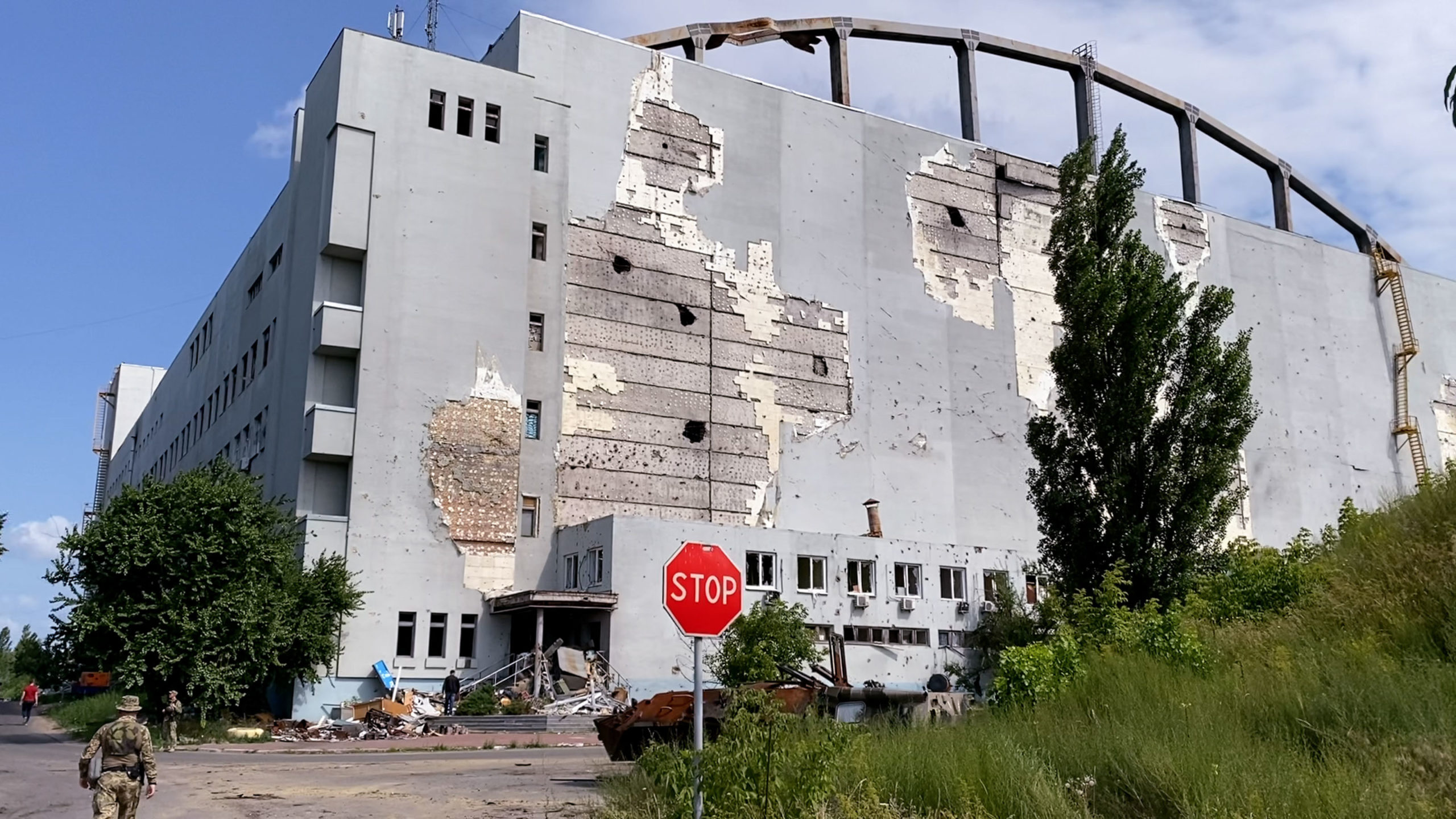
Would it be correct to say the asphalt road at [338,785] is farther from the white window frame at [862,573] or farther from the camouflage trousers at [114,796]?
the white window frame at [862,573]

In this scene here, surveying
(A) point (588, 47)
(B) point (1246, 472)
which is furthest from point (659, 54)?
(B) point (1246, 472)

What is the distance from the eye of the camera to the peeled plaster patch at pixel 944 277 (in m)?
48.3

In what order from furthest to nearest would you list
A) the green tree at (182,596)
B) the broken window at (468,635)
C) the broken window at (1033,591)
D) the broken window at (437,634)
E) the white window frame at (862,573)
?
1. the broken window at (1033,591)
2. the white window frame at (862,573)
3. the broken window at (468,635)
4. the broken window at (437,634)
5. the green tree at (182,596)

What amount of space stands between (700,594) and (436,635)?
29.0 metres

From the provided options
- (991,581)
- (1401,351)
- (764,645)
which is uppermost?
(1401,351)

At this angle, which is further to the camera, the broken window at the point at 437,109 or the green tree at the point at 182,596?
the broken window at the point at 437,109

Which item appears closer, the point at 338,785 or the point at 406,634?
the point at 338,785

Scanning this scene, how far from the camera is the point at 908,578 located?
40.9 meters

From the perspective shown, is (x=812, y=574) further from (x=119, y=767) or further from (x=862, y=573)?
(x=119, y=767)

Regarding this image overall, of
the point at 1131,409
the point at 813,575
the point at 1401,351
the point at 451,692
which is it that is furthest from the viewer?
the point at 1401,351

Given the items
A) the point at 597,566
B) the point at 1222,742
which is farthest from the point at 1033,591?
the point at 1222,742

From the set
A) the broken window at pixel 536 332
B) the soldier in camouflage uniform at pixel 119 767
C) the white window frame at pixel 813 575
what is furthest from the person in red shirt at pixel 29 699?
the soldier in camouflage uniform at pixel 119 767

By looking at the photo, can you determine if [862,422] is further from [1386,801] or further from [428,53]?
[1386,801]

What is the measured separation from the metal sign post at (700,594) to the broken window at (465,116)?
1318 inches
